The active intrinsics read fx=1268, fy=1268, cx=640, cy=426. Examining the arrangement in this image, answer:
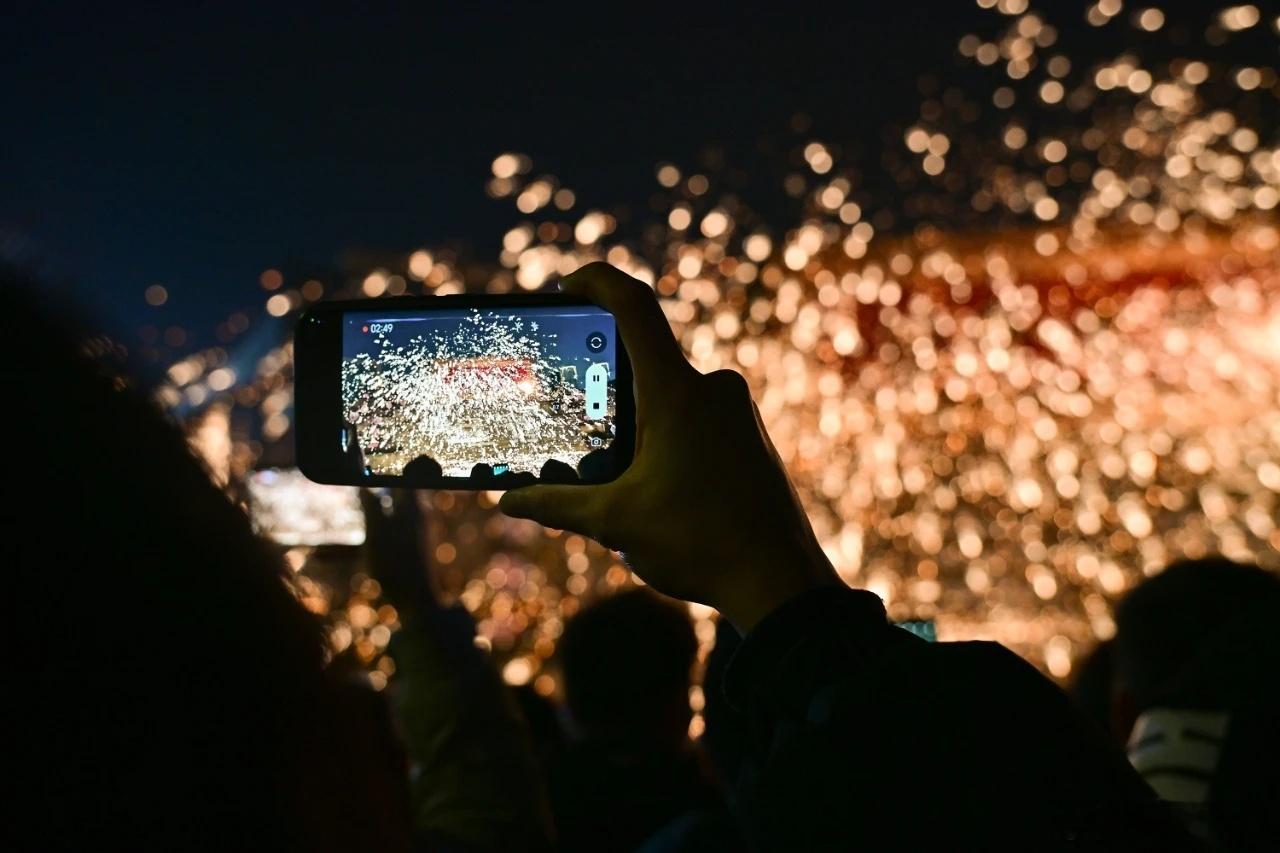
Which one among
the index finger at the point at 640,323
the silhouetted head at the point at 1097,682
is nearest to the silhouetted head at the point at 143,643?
the index finger at the point at 640,323

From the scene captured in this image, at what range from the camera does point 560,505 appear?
0.96 m

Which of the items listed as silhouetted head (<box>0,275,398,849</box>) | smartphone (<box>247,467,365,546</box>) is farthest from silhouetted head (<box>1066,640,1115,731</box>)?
silhouetted head (<box>0,275,398,849</box>)

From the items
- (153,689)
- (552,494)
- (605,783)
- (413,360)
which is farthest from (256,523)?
(605,783)

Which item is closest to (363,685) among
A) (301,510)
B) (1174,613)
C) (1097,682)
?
(301,510)

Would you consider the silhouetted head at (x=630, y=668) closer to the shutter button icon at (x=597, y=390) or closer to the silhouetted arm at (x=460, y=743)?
the silhouetted arm at (x=460, y=743)

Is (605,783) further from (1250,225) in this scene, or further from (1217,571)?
(1250,225)

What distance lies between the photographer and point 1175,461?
1828cm

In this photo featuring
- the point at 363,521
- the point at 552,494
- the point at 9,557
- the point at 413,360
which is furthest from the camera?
the point at 363,521

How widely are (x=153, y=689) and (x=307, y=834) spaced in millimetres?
103

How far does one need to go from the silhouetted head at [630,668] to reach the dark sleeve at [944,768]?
→ 171cm

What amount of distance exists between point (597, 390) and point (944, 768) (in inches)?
26.1

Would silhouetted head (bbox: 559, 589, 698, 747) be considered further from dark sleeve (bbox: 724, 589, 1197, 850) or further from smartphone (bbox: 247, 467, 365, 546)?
dark sleeve (bbox: 724, 589, 1197, 850)

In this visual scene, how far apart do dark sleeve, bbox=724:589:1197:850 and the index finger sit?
0.88ft

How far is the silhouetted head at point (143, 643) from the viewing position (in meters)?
0.52
